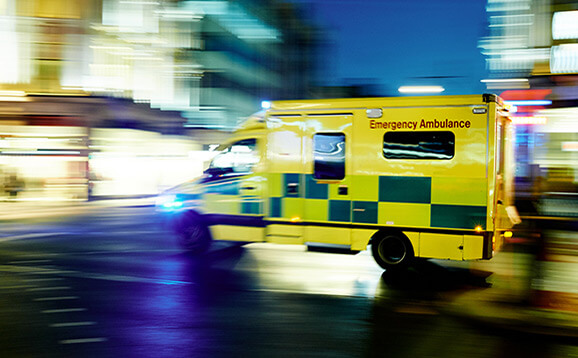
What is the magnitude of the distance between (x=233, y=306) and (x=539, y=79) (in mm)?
15425

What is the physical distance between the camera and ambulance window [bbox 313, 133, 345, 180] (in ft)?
29.3

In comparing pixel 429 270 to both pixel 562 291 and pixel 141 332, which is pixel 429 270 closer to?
pixel 562 291

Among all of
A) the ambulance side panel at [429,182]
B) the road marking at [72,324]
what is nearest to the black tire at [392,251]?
the ambulance side panel at [429,182]

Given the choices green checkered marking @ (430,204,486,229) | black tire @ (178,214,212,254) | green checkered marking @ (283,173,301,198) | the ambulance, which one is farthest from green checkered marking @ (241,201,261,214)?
green checkered marking @ (430,204,486,229)

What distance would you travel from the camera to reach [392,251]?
28.9ft

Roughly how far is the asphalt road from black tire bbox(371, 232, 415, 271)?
0.23 meters

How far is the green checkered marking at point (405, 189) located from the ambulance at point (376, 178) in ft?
0.05

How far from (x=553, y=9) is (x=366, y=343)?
18.2 m

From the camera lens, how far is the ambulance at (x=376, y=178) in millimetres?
8062

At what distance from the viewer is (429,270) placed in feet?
30.0

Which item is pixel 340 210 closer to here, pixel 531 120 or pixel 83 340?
pixel 83 340

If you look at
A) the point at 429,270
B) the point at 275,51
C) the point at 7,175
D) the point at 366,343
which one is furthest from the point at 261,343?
the point at 275,51

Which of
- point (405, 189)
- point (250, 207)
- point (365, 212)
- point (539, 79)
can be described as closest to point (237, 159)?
point (250, 207)

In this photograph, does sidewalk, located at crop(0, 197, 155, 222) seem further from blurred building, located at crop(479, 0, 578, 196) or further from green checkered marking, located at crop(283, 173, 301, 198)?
blurred building, located at crop(479, 0, 578, 196)
